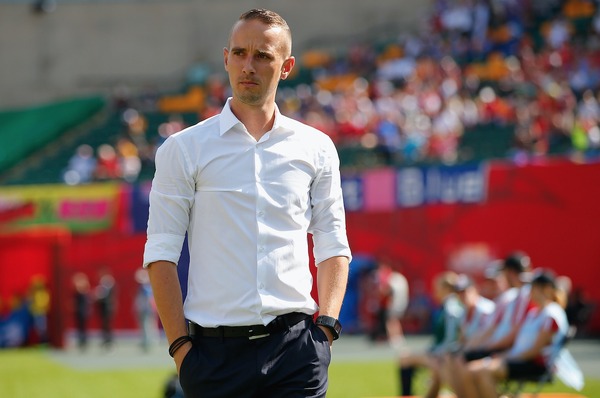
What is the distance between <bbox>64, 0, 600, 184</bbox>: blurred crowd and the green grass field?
8.11 m

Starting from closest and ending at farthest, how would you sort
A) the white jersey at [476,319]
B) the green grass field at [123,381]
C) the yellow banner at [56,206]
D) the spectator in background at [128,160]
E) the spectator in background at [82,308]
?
the white jersey at [476,319]
the green grass field at [123,381]
the spectator in background at [82,308]
the yellow banner at [56,206]
the spectator in background at [128,160]

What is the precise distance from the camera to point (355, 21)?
37688 mm

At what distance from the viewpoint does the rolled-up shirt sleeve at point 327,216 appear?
173 inches

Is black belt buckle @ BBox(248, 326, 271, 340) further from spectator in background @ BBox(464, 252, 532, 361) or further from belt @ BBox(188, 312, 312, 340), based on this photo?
spectator in background @ BBox(464, 252, 532, 361)

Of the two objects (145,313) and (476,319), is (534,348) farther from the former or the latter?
(145,313)

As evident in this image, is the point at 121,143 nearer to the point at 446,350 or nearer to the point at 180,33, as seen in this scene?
the point at 180,33

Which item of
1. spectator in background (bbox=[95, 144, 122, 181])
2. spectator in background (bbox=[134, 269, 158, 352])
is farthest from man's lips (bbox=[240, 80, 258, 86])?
spectator in background (bbox=[95, 144, 122, 181])

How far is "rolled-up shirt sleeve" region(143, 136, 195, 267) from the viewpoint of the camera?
418 centimetres

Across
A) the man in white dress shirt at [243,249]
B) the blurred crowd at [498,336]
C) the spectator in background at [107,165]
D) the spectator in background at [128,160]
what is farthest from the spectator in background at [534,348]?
the spectator in background at [107,165]

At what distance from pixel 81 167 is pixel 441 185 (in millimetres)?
9887

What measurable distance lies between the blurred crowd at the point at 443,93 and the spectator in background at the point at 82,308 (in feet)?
10.2

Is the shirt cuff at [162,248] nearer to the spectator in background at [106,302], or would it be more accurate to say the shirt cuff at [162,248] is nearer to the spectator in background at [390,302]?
the spectator in background at [390,302]

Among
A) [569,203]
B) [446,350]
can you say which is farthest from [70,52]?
[446,350]

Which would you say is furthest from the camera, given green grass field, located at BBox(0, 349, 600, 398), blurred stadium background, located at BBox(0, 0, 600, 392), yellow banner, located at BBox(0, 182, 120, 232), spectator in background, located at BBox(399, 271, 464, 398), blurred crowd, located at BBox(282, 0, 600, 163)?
yellow banner, located at BBox(0, 182, 120, 232)
